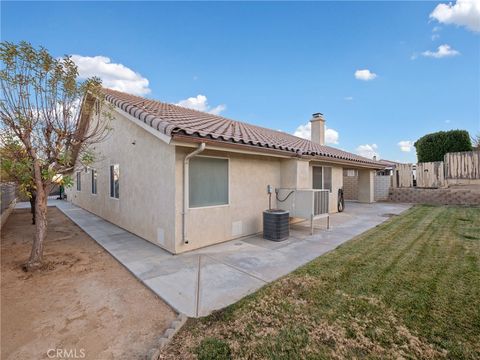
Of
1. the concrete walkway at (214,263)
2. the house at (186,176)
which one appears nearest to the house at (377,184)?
the house at (186,176)

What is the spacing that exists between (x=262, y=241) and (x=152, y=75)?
A: 1131 centimetres

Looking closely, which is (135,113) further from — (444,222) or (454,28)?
(454,28)

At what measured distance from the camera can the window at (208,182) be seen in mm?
5711

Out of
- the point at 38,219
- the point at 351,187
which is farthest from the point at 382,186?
the point at 38,219

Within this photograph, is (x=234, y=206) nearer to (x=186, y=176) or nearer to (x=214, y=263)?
(x=186, y=176)

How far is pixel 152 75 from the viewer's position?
41.2 ft


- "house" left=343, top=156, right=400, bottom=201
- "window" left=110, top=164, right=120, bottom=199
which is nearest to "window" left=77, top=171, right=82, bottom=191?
"window" left=110, top=164, right=120, bottom=199

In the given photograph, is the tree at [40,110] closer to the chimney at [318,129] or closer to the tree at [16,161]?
the tree at [16,161]

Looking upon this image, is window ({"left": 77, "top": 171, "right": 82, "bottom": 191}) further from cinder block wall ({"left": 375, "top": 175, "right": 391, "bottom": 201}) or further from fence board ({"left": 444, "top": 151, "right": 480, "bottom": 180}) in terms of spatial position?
fence board ({"left": 444, "top": 151, "right": 480, "bottom": 180})

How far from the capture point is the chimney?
52.1 ft

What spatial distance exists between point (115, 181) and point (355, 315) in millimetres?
8668

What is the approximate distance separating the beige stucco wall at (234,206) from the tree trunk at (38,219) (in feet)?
9.09

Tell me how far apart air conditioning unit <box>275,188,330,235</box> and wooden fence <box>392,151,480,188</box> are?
10957mm

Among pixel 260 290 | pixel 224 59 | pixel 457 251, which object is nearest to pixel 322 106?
pixel 224 59
